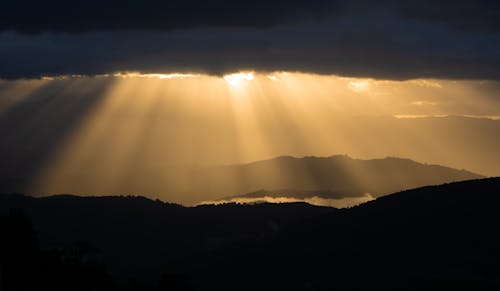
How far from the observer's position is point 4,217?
6235 inches

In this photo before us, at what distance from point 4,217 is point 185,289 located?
3123 centimetres

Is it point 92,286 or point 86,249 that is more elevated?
point 86,249

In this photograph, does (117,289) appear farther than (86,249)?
No

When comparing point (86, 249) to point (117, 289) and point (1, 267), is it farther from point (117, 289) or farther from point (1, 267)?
point (1, 267)

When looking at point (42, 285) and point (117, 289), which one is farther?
point (117, 289)

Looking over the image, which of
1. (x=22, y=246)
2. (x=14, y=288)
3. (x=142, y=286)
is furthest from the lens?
(x=142, y=286)

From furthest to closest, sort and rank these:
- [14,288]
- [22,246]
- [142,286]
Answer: [142,286] < [22,246] < [14,288]

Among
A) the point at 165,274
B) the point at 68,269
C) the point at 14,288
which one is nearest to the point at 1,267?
the point at 14,288

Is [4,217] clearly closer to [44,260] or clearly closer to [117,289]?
[44,260]

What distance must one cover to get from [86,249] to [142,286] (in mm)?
14113

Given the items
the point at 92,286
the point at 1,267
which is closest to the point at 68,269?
the point at 92,286

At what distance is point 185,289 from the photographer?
158375 mm

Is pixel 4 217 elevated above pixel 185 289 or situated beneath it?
elevated above

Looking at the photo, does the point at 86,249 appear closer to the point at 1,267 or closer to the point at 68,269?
the point at 68,269
